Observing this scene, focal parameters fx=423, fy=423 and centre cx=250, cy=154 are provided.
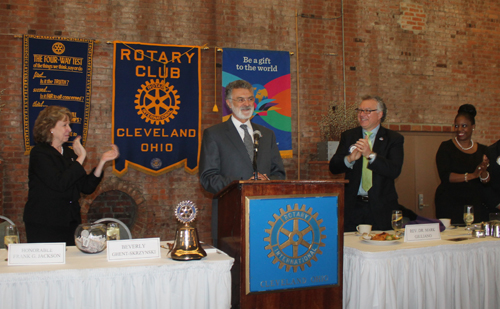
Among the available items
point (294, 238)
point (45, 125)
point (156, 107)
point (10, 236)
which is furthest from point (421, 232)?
point (156, 107)

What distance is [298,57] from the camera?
571 cm

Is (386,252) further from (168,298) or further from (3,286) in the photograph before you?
(3,286)

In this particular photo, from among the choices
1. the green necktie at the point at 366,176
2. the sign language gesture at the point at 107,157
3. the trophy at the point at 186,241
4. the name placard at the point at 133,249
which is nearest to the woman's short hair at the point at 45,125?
the sign language gesture at the point at 107,157

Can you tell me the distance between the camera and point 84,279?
1.83 m

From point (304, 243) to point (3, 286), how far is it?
131 cm

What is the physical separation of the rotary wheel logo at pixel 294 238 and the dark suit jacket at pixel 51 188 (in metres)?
1.41

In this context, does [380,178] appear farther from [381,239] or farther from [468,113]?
[468,113]

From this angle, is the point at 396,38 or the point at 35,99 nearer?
the point at 35,99

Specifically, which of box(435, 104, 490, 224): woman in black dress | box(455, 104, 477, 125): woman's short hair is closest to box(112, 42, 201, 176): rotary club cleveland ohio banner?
box(435, 104, 490, 224): woman in black dress

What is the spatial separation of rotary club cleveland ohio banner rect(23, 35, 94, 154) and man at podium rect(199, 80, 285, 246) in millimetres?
2830

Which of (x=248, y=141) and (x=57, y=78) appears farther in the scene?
(x=57, y=78)

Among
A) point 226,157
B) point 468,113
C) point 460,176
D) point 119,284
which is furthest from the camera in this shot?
point 468,113

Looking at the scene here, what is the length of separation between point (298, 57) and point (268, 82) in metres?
0.57

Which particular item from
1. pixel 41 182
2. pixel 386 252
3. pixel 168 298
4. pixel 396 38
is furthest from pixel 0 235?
pixel 396 38
